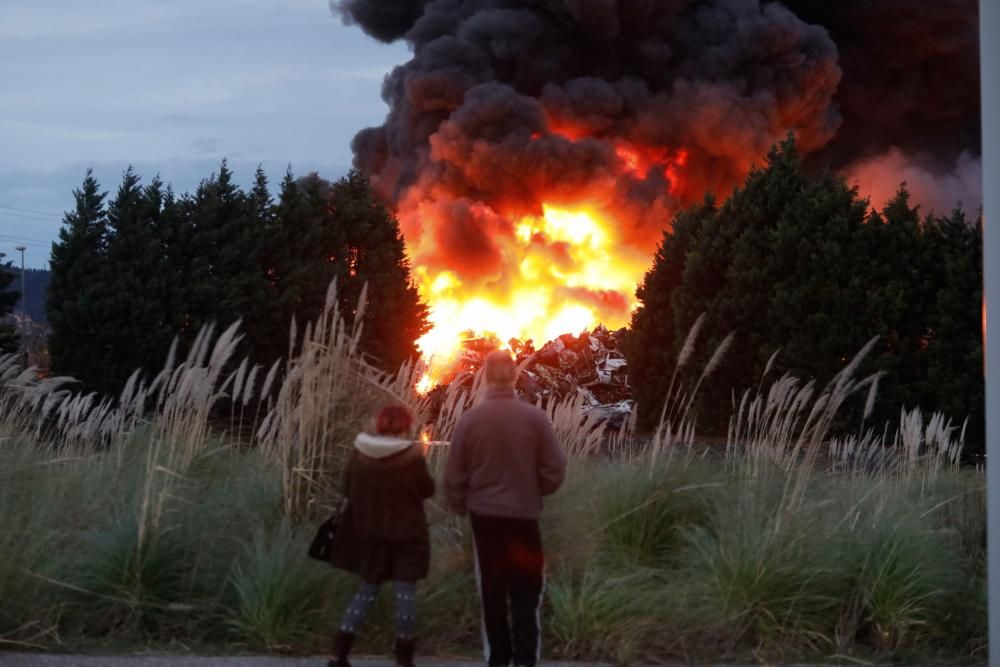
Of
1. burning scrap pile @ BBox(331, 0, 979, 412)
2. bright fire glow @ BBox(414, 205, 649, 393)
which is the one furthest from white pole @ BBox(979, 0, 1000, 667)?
bright fire glow @ BBox(414, 205, 649, 393)

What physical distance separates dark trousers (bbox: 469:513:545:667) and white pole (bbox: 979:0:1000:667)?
2027mm

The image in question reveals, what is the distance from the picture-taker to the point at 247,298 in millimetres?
25391

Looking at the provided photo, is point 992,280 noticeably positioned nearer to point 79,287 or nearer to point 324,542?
point 324,542

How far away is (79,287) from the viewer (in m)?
24.9

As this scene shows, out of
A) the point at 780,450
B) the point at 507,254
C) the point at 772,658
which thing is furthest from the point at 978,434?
the point at 507,254

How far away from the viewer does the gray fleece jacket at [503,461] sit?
5609mm

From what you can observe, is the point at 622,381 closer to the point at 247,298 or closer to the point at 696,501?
the point at 247,298

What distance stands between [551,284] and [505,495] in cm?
4514

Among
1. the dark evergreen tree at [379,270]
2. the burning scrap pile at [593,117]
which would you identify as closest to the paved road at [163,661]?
the dark evergreen tree at [379,270]

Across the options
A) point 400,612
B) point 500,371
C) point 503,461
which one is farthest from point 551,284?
point 400,612

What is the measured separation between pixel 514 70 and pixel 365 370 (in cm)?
4355

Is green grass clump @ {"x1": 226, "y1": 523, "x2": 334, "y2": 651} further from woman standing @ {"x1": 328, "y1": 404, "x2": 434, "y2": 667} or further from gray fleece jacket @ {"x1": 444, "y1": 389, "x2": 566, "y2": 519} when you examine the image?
gray fleece jacket @ {"x1": 444, "y1": 389, "x2": 566, "y2": 519}

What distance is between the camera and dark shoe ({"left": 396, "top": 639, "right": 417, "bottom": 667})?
18.2 feet

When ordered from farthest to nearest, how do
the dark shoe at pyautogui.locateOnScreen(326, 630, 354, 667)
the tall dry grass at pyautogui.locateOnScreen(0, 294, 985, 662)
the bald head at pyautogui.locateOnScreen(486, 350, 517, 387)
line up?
the tall dry grass at pyautogui.locateOnScreen(0, 294, 985, 662), the bald head at pyautogui.locateOnScreen(486, 350, 517, 387), the dark shoe at pyautogui.locateOnScreen(326, 630, 354, 667)
